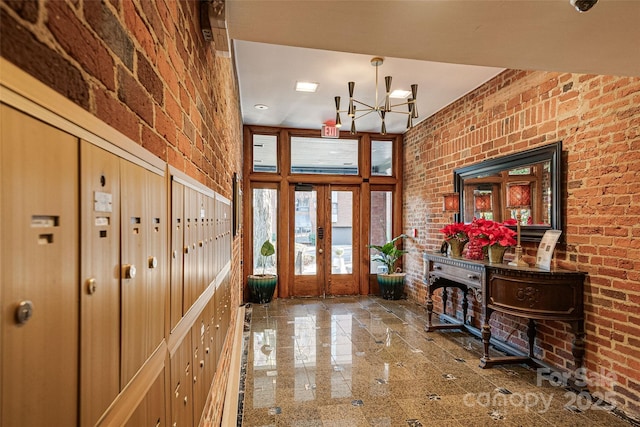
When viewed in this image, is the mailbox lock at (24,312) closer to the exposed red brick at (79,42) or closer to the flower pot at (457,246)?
the exposed red brick at (79,42)

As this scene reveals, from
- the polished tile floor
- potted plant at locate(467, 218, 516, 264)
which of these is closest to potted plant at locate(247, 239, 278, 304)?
the polished tile floor

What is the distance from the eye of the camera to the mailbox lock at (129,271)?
0.56 m

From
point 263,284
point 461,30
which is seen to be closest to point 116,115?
point 461,30

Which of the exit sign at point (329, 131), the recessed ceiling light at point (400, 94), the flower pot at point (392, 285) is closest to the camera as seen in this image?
the recessed ceiling light at point (400, 94)

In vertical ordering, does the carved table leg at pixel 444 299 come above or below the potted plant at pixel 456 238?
below

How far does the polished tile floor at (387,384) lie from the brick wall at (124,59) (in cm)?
207

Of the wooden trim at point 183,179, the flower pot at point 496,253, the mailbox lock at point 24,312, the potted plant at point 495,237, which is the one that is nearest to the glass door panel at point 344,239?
the potted plant at point 495,237

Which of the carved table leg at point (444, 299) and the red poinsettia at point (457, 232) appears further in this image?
the carved table leg at point (444, 299)

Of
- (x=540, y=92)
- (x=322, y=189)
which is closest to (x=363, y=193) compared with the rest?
(x=322, y=189)

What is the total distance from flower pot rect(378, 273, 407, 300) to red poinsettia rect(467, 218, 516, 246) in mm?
2359

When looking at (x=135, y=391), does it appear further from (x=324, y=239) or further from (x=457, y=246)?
(x=324, y=239)

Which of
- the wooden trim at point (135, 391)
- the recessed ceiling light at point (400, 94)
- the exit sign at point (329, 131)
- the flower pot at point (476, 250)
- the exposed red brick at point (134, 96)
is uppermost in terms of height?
the recessed ceiling light at point (400, 94)

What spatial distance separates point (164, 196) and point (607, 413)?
321cm

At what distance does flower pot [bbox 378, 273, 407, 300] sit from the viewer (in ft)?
19.0
